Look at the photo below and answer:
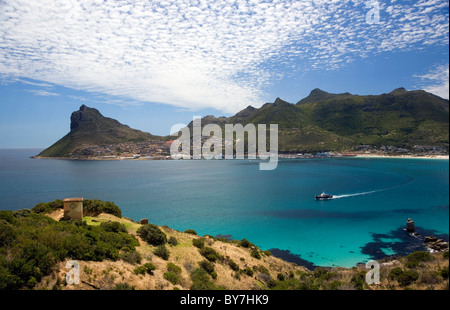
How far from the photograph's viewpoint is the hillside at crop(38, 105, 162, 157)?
520 ft

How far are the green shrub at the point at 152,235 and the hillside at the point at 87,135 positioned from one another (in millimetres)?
155599

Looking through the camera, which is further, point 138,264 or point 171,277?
point 138,264

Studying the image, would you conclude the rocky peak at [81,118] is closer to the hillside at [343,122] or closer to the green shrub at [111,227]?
the hillside at [343,122]

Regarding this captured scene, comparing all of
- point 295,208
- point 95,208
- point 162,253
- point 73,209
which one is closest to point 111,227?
point 73,209

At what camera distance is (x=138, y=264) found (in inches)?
459

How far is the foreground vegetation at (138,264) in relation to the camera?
854cm

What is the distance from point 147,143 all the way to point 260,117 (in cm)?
8645

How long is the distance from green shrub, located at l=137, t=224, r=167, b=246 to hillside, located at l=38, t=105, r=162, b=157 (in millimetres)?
155599

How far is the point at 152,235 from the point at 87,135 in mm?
179328
